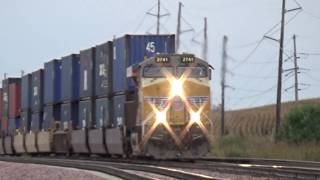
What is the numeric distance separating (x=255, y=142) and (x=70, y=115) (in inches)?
549

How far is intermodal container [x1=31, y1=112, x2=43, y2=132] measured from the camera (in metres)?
38.5

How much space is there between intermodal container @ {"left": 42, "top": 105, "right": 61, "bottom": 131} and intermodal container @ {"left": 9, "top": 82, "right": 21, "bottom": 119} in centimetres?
637

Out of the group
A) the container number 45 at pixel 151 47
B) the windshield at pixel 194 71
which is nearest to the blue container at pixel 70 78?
the container number 45 at pixel 151 47

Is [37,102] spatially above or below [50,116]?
above

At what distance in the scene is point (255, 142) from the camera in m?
42.6

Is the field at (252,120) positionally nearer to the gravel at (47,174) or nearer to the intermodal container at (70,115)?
the intermodal container at (70,115)

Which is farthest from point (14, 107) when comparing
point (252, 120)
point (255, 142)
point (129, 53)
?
point (252, 120)

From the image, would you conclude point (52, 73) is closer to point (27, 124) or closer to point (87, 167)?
point (27, 124)

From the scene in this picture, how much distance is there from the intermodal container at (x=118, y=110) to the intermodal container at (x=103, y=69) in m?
0.97

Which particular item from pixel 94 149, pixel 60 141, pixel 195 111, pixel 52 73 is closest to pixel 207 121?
pixel 195 111

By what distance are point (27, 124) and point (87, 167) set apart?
61.9 ft

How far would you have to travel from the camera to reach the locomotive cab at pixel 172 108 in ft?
78.3

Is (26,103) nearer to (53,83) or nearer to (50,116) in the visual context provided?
(50,116)

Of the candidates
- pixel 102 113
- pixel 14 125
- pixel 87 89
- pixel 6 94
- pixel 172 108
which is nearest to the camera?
pixel 172 108
